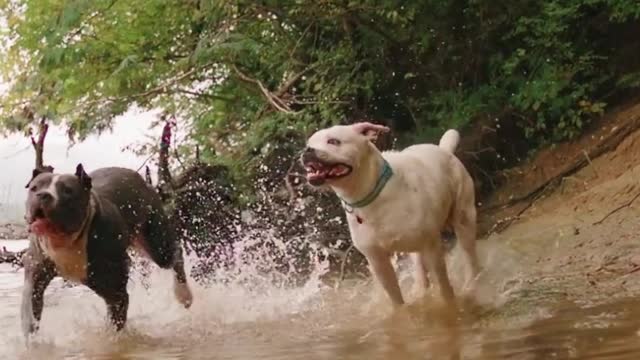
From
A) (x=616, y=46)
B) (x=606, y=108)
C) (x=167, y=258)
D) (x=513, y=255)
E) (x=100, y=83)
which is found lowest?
(x=513, y=255)

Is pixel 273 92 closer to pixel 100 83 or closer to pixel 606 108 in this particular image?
pixel 100 83

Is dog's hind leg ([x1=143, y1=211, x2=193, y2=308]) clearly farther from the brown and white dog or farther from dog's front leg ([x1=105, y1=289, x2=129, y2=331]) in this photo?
dog's front leg ([x1=105, y1=289, x2=129, y2=331])

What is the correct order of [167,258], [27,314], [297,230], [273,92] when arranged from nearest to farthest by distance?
[27,314], [167,258], [297,230], [273,92]

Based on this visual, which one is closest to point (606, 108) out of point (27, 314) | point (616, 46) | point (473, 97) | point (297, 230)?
point (616, 46)

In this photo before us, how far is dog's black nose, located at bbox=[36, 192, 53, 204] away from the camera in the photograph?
5.84 metres

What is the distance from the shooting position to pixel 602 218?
7.91 m

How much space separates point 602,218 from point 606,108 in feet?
7.61

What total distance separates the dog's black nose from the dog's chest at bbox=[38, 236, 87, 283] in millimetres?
325

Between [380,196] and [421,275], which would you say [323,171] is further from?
[421,275]

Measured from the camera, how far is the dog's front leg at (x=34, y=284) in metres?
6.05

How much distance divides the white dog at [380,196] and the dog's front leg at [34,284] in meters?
1.84

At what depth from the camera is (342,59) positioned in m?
9.74

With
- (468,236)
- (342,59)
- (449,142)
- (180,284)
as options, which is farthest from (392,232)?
(342,59)

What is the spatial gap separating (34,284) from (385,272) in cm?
223
